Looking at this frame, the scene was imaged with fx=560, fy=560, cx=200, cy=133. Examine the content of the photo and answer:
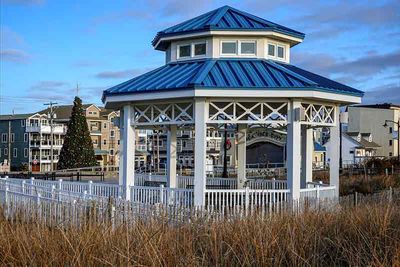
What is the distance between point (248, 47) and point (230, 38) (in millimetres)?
635

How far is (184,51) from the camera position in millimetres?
18188

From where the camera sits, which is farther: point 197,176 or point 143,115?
point 143,115

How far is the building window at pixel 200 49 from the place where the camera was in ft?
57.7

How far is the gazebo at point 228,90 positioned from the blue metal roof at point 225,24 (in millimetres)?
30

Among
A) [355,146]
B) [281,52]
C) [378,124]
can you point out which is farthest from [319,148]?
[281,52]

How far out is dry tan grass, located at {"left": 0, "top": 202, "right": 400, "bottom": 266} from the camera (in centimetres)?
682

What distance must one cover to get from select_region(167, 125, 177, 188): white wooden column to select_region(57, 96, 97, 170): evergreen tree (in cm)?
4153

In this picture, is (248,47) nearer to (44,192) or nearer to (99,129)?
(44,192)

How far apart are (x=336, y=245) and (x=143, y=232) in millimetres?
2630

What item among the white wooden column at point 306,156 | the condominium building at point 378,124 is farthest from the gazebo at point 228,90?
the condominium building at point 378,124

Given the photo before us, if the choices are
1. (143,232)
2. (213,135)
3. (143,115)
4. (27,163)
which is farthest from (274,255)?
(213,135)

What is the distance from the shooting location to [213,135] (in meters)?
103

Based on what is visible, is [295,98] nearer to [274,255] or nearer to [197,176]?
[197,176]

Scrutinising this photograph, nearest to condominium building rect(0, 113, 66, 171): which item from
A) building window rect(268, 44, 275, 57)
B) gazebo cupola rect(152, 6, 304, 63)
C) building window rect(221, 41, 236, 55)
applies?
gazebo cupola rect(152, 6, 304, 63)
